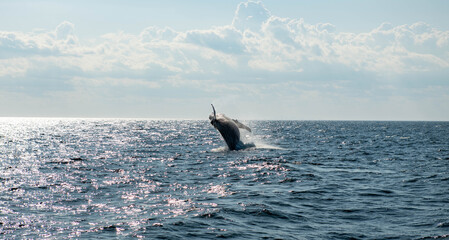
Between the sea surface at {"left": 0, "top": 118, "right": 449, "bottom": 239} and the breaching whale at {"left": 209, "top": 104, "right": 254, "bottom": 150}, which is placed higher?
the breaching whale at {"left": 209, "top": 104, "right": 254, "bottom": 150}

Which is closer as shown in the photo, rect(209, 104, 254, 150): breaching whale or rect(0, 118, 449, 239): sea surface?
rect(0, 118, 449, 239): sea surface

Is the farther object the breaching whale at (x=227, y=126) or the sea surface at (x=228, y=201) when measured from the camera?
the breaching whale at (x=227, y=126)

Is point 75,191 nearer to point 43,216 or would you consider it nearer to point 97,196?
point 97,196

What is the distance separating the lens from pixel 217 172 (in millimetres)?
24578

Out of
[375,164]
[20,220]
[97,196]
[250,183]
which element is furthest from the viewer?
[375,164]

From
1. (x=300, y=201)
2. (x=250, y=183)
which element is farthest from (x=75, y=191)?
(x=300, y=201)

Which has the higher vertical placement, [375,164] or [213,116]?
[213,116]

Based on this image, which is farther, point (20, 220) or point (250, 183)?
point (250, 183)

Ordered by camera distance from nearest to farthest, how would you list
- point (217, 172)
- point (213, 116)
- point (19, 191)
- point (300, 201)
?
point (300, 201)
point (19, 191)
point (217, 172)
point (213, 116)

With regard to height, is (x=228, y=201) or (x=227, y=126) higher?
(x=227, y=126)

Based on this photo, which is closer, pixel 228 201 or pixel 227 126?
pixel 228 201

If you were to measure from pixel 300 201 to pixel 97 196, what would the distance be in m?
9.14

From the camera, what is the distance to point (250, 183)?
20.6 meters

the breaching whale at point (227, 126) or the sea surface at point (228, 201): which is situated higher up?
the breaching whale at point (227, 126)
